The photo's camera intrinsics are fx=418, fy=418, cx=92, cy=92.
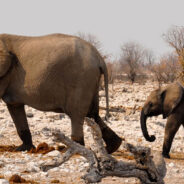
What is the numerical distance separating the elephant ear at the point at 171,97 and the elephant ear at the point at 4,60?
2991 millimetres

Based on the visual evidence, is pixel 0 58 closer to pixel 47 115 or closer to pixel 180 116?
pixel 180 116

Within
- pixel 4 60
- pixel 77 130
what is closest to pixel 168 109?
pixel 77 130

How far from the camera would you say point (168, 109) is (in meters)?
7.96

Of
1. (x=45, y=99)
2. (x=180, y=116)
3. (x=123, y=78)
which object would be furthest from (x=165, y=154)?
(x=123, y=78)

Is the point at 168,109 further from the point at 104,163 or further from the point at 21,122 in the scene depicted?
Answer: the point at 104,163

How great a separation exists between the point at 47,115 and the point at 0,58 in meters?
5.32

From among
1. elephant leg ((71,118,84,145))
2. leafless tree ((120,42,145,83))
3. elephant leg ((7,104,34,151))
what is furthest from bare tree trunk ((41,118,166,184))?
leafless tree ((120,42,145,83))

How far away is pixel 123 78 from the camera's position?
5200 centimetres

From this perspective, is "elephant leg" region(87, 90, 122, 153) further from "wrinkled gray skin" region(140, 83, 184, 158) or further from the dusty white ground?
"wrinkled gray skin" region(140, 83, 184, 158)

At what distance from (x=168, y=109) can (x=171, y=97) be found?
236 mm

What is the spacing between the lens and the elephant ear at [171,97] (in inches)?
309

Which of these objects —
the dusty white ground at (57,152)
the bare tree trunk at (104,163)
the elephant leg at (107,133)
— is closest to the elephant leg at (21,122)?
the dusty white ground at (57,152)

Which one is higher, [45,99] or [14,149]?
[45,99]

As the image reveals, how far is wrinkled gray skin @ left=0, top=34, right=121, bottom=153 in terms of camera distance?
22.7ft
